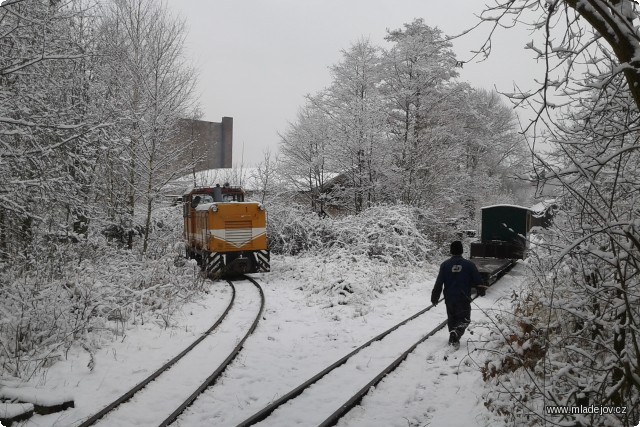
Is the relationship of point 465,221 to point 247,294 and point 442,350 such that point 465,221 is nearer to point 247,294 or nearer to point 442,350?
point 247,294

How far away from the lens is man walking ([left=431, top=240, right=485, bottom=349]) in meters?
7.96

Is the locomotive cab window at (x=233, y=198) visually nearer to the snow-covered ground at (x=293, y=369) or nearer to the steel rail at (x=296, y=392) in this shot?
the snow-covered ground at (x=293, y=369)

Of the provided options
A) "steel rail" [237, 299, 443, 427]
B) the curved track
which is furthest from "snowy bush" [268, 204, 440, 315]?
the curved track

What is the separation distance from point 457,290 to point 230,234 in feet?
31.4

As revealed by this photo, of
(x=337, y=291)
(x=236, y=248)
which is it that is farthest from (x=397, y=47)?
(x=337, y=291)

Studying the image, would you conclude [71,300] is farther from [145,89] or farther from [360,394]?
[145,89]

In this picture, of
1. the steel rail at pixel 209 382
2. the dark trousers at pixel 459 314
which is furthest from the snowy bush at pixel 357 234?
the steel rail at pixel 209 382

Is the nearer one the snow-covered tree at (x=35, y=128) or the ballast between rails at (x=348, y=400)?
the ballast between rails at (x=348, y=400)

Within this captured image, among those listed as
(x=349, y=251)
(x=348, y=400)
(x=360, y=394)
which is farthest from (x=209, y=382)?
(x=349, y=251)

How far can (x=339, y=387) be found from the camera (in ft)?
20.8

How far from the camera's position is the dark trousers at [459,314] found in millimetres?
7938

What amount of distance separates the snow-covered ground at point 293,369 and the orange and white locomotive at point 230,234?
147 inches

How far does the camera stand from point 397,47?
24984mm

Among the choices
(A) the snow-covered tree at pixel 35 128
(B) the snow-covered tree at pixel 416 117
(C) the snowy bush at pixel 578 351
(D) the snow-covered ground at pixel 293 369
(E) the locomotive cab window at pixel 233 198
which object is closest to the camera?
(C) the snowy bush at pixel 578 351
